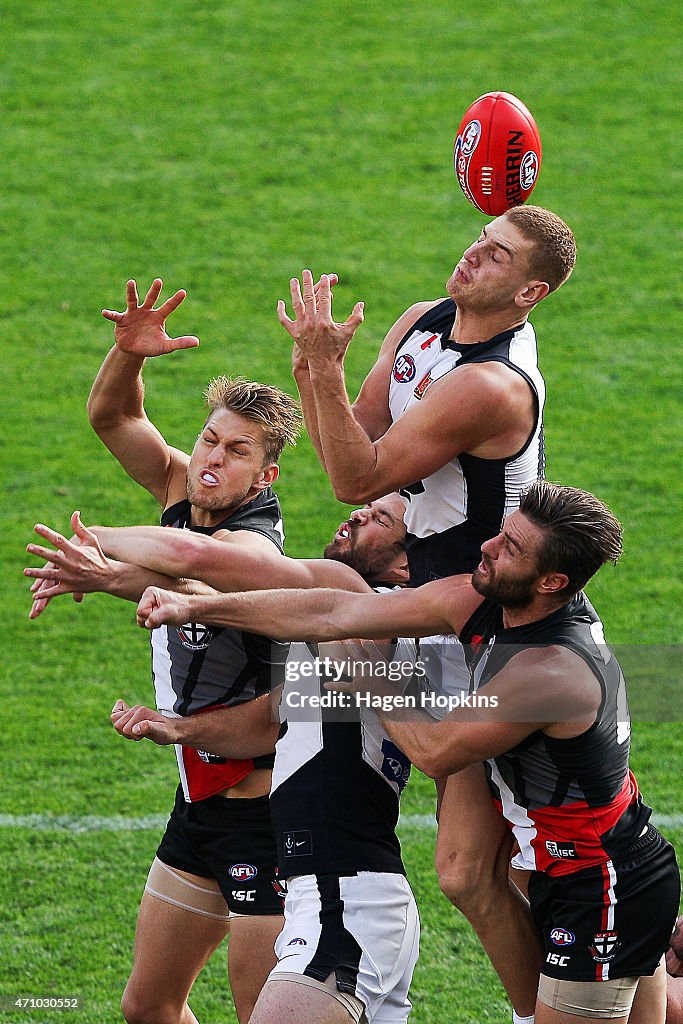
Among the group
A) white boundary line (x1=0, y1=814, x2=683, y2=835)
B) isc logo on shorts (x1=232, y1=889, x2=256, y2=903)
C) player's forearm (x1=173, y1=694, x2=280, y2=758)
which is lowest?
white boundary line (x1=0, y1=814, x2=683, y2=835)

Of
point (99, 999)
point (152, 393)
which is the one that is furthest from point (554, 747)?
point (152, 393)

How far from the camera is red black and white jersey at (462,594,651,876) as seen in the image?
13.5 ft

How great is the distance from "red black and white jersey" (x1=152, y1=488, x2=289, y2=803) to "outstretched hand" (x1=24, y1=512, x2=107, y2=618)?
0.59 meters

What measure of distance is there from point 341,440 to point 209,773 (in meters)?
1.19

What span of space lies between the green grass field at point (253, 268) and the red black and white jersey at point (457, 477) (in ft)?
5.81

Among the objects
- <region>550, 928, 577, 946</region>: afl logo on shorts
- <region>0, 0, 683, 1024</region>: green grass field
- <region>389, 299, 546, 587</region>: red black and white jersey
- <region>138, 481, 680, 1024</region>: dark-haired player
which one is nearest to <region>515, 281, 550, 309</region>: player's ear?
<region>389, 299, 546, 587</region>: red black and white jersey

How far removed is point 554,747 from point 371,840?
2.23ft

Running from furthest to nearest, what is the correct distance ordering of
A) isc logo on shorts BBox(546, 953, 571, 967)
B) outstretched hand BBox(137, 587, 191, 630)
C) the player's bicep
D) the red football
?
the red football
the player's bicep
isc logo on shorts BBox(546, 953, 571, 967)
outstretched hand BBox(137, 587, 191, 630)

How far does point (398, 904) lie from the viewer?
4.33 m

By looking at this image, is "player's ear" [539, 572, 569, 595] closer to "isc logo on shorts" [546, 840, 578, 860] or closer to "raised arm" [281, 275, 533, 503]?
"raised arm" [281, 275, 533, 503]

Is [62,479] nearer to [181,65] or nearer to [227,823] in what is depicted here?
[227,823]

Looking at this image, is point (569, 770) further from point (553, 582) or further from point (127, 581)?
point (127, 581)

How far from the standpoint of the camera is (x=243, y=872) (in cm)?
469

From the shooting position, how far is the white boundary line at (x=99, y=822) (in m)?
6.39
